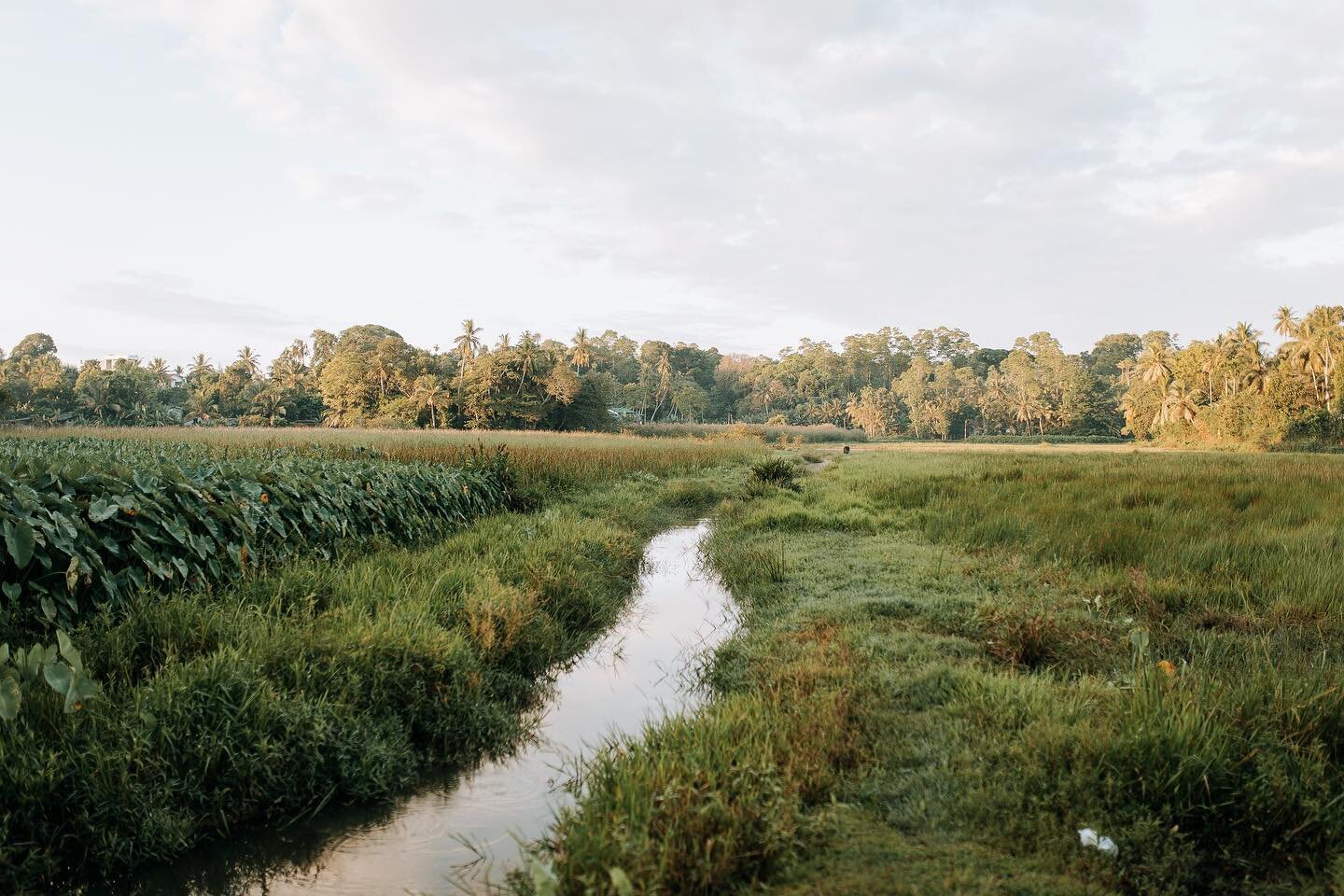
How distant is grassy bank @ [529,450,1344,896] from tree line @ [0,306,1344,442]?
42948mm

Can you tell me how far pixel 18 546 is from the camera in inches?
156

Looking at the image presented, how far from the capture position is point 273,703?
364cm

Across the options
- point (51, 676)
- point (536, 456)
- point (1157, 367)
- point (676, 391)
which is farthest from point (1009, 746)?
point (676, 391)

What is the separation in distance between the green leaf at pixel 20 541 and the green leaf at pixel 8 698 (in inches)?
45.6

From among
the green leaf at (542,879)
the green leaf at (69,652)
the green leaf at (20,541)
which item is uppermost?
the green leaf at (20,541)

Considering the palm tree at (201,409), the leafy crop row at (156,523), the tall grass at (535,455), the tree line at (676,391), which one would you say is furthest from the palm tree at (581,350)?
the leafy crop row at (156,523)

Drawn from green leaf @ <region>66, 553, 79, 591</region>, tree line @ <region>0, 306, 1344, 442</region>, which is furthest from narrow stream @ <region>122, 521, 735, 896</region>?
tree line @ <region>0, 306, 1344, 442</region>

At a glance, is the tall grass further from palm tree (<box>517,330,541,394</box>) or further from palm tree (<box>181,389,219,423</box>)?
palm tree (<box>181,389,219,423</box>)

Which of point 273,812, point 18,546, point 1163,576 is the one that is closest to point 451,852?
point 273,812

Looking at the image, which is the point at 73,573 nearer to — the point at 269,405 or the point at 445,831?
the point at 445,831

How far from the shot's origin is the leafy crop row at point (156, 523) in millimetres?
4242

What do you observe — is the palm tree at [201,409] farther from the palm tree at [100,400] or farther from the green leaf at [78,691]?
the green leaf at [78,691]

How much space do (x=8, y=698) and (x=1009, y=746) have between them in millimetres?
4430

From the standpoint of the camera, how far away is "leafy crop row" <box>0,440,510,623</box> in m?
4.24
